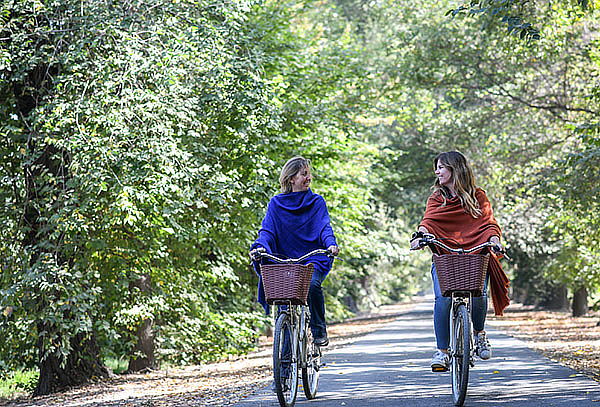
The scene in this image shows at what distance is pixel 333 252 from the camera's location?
7176 mm

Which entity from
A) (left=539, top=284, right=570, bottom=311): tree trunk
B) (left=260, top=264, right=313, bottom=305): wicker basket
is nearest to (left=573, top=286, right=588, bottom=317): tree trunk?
(left=539, top=284, right=570, bottom=311): tree trunk

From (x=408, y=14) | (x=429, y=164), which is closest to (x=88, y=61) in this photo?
(x=408, y=14)

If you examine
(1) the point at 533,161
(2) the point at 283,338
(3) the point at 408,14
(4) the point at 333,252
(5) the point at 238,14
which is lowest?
(2) the point at 283,338

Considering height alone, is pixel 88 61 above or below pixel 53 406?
above

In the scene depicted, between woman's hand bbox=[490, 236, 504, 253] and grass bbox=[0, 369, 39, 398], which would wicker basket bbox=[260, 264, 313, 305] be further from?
grass bbox=[0, 369, 39, 398]

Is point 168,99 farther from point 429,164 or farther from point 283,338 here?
point 429,164

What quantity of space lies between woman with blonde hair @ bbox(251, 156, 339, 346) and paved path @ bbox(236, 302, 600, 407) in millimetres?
1088

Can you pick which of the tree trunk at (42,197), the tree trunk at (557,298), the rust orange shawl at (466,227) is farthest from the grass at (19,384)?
the tree trunk at (557,298)

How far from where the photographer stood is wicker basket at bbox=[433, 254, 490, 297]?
679 cm

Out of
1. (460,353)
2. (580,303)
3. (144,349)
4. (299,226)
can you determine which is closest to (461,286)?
(460,353)

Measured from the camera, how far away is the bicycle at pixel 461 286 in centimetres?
679

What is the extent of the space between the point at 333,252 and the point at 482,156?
21393mm

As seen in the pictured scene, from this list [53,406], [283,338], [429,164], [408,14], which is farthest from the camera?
[429,164]

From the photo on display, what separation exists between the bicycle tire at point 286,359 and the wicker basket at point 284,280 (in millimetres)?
236
